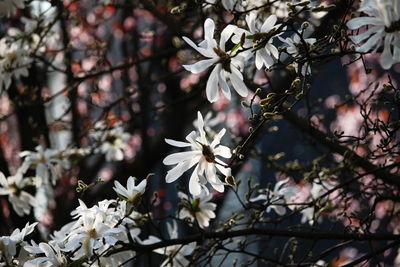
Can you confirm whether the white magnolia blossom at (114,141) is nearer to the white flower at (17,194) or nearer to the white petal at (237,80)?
the white flower at (17,194)

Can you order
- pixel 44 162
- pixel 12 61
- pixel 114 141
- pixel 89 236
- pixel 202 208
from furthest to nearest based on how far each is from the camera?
pixel 114 141, pixel 44 162, pixel 12 61, pixel 202 208, pixel 89 236

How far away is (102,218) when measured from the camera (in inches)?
43.1

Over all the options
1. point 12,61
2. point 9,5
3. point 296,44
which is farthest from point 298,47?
point 12,61

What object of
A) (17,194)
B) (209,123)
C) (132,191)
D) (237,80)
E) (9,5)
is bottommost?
(209,123)

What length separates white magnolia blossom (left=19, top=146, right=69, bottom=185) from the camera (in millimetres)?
1873

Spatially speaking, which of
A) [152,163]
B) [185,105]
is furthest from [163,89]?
[152,163]

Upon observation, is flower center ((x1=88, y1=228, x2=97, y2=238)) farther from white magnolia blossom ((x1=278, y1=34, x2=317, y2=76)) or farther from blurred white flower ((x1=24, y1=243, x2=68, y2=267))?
white magnolia blossom ((x1=278, y1=34, x2=317, y2=76))

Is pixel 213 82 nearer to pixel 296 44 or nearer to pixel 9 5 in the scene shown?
pixel 296 44

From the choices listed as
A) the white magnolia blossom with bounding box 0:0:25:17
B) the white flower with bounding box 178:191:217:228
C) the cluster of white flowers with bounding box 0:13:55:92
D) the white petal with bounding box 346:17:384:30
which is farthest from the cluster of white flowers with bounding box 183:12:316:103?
the cluster of white flowers with bounding box 0:13:55:92

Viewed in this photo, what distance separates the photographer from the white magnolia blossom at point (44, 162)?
6.15 ft

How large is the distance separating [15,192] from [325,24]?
1059 mm

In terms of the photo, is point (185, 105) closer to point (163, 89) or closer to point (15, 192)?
point (163, 89)

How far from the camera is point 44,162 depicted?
1924 mm

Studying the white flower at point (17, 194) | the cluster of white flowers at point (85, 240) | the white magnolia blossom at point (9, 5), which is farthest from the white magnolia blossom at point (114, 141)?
the cluster of white flowers at point (85, 240)
